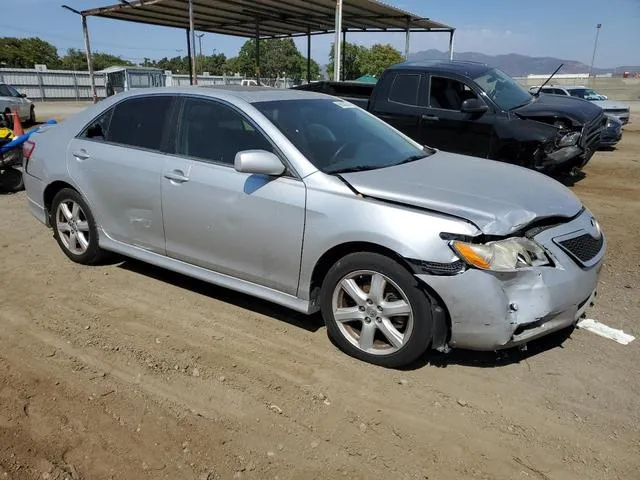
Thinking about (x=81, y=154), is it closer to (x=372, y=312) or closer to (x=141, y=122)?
(x=141, y=122)

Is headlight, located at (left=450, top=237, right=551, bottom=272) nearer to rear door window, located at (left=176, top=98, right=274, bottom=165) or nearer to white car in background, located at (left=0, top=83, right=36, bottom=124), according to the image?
rear door window, located at (left=176, top=98, right=274, bottom=165)

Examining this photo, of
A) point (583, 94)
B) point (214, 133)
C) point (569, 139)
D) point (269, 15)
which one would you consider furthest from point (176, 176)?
point (583, 94)

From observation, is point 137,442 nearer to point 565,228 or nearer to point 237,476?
point 237,476

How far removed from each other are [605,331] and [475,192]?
5.04 ft

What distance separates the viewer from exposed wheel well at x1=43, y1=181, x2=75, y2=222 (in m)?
4.84

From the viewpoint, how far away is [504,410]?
2900 millimetres

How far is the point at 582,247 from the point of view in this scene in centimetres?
325

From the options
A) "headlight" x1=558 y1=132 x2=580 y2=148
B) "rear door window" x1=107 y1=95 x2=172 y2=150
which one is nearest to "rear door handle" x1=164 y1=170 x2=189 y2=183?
"rear door window" x1=107 y1=95 x2=172 y2=150

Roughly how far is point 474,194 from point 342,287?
3.22 ft

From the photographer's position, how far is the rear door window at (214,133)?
3.73 metres

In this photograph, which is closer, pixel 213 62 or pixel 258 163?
pixel 258 163

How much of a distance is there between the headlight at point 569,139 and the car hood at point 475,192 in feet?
12.9

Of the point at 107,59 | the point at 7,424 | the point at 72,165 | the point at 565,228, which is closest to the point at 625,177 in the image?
the point at 565,228

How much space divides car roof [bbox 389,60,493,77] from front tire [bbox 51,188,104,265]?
17.9ft
